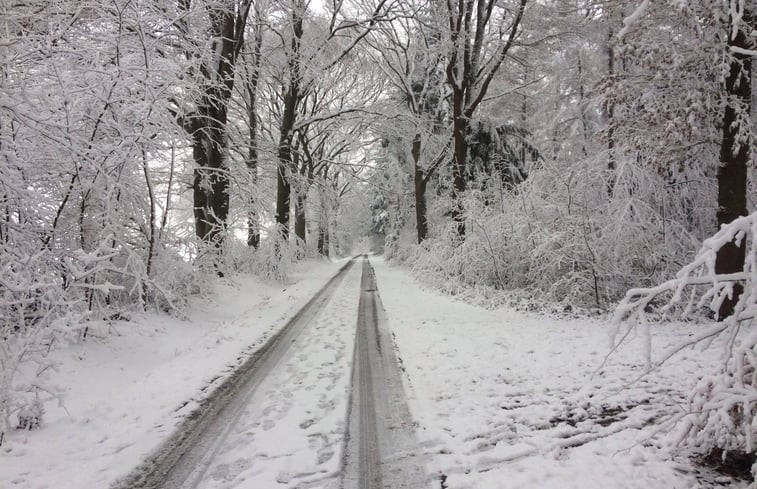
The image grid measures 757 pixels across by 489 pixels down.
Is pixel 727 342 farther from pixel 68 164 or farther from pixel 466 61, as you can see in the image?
pixel 466 61

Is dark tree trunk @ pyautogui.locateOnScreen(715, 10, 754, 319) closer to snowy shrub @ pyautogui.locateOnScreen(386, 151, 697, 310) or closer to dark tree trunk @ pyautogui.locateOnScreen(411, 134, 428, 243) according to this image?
snowy shrub @ pyautogui.locateOnScreen(386, 151, 697, 310)

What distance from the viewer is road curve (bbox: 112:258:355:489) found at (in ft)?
9.71

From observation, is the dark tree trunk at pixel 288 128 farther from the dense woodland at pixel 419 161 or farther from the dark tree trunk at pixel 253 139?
the dark tree trunk at pixel 253 139

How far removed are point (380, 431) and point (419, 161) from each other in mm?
16390

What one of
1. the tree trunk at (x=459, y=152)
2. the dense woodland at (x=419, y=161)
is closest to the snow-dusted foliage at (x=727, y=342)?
the dense woodland at (x=419, y=161)

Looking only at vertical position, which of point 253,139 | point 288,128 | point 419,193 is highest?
point 288,128

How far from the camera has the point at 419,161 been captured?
19.0 meters

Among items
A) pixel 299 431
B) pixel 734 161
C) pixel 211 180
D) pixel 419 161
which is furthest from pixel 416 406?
pixel 419 161

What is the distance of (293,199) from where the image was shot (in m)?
19.0

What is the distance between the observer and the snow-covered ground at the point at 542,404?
288cm

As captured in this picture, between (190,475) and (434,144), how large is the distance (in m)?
17.5

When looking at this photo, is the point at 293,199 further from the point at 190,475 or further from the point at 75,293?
the point at 190,475

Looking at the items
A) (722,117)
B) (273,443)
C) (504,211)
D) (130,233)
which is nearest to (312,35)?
(504,211)

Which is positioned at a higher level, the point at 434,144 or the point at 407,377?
the point at 434,144
